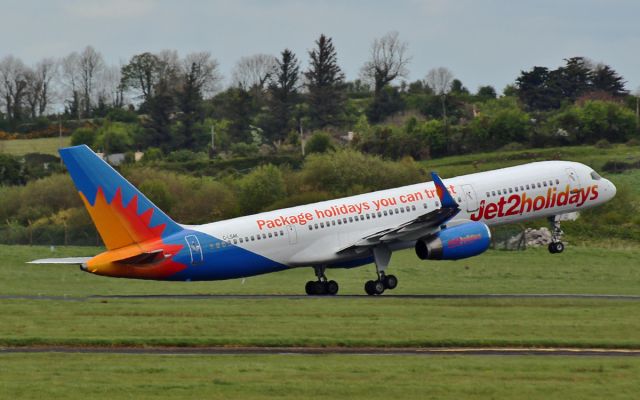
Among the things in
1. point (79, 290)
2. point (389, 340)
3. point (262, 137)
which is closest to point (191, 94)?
point (262, 137)

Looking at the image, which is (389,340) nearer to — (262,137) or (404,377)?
(404,377)

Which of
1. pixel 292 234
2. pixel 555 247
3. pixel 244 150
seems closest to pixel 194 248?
pixel 292 234

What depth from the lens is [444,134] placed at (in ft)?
477

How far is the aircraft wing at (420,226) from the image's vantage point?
2228 inches

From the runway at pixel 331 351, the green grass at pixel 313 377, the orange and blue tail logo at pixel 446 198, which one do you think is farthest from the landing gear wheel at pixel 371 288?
the green grass at pixel 313 377

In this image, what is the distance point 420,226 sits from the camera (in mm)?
57531

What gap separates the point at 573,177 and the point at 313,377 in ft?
116

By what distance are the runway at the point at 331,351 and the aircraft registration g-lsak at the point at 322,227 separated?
1466cm

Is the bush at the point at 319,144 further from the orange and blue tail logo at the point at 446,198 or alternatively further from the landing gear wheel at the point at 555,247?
the orange and blue tail logo at the point at 446,198

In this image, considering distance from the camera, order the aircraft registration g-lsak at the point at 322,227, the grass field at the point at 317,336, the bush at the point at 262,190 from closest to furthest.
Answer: the grass field at the point at 317,336, the aircraft registration g-lsak at the point at 322,227, the bush at the point at 262,190

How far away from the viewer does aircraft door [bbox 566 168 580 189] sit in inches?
2542

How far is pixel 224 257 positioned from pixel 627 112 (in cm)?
10045

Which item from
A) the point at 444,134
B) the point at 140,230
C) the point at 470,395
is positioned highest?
the point at 444,134

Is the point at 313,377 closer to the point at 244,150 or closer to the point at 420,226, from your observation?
the point at 420,226
